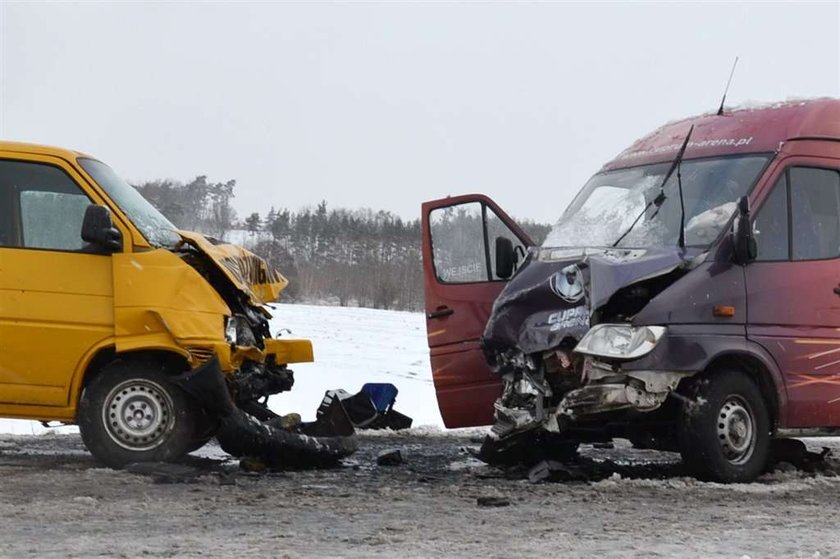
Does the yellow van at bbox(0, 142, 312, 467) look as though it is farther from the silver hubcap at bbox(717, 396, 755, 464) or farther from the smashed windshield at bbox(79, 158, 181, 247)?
the silver hubcap at bbox(717, 396, 755, 464)

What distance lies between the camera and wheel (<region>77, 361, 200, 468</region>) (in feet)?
23.6

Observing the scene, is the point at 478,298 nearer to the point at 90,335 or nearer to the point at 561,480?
the point at 561,480

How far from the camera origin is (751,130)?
25.5 ft

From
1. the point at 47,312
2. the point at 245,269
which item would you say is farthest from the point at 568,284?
the point at 47,312

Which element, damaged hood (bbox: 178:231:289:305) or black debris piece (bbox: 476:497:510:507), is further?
damaged hood (bbox: 178:231:289:305)

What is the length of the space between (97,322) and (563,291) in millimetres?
3202

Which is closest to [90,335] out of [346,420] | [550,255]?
[346,420]

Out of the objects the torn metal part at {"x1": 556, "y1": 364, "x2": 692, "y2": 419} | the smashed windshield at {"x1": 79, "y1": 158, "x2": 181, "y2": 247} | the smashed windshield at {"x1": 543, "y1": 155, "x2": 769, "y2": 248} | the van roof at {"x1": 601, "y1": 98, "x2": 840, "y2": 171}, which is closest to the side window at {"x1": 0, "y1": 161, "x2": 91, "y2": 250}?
the smashed windshield at {"x1": 79, "y1": 158, "x2": 181, "y2": 247}

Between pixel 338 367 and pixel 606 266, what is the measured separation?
16.5 m

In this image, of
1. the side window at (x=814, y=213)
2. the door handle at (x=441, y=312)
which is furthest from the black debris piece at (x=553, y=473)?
the side window at (x=814, y=213)

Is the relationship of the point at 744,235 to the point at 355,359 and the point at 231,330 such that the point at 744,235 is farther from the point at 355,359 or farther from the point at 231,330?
the point at 355,359

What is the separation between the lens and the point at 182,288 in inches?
286

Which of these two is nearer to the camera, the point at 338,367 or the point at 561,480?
the point at 561,480

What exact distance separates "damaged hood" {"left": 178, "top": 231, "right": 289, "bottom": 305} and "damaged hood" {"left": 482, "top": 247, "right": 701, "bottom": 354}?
1890 mm
